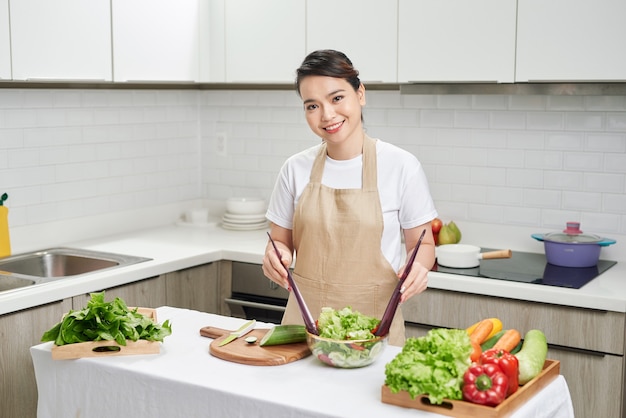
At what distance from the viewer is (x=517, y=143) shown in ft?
13.6

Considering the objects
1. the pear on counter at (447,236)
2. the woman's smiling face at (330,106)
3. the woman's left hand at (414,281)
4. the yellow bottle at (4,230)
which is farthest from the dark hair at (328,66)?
the yellow bottle at (4,230)

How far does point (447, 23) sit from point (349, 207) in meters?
1.24

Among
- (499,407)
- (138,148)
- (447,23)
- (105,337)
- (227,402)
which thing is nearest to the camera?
(499,407)

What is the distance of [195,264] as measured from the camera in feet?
13.4

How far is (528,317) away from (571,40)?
1.13 metres

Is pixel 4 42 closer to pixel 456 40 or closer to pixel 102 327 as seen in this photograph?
pixel 102 327

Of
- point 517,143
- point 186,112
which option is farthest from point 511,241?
→ point 186,112

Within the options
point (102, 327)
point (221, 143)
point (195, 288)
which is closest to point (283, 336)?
point (102, 327)

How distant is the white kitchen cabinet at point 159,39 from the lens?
4047 mm

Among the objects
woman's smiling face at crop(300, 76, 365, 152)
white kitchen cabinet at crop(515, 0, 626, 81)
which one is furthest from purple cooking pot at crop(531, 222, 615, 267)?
woman's smiling face at crop(300, 76, 365, 152)

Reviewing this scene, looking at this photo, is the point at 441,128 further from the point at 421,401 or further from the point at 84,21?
the point at 421,401

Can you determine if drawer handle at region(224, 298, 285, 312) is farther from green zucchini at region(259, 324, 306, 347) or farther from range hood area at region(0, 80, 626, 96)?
green zucchini at region(259, 324, 306, 347)

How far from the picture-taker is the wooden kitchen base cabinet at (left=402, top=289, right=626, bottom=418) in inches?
129

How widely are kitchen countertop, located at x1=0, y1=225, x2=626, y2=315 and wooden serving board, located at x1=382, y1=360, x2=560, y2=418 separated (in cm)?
126
